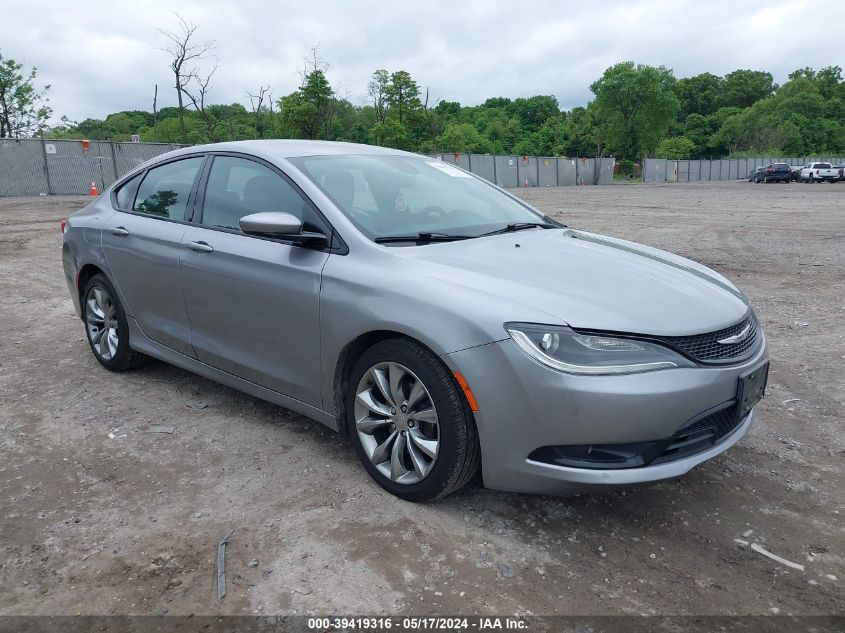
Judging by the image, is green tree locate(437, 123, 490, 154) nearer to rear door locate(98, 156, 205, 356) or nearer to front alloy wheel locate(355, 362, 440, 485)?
rear door locate(98, 156, 205, 356)

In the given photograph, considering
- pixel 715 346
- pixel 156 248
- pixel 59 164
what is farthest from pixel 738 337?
pixel 59 164

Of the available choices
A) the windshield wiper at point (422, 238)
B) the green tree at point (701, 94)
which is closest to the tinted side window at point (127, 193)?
the windshield wiper at point (422, 238)

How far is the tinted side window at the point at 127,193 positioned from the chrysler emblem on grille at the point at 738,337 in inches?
152

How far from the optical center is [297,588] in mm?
2557

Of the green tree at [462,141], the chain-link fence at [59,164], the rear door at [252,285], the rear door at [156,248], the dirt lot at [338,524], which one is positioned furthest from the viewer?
the green tree at [462,141]

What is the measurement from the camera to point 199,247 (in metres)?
3.97

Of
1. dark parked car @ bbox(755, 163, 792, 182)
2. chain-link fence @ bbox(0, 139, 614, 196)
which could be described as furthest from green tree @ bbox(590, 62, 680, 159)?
chain-link fence @ bbox(0, 139, 614, 196)

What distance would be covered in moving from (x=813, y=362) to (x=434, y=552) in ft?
12.2

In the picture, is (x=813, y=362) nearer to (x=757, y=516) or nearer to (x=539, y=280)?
(x=757, y=516)

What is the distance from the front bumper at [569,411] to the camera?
2.59 metres

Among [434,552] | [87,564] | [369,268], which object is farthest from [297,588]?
[369,268]

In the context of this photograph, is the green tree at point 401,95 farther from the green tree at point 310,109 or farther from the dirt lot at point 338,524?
the dirt lot at point 338,524

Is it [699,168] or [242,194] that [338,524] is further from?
[699,168]

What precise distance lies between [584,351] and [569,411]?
9.2 inches
